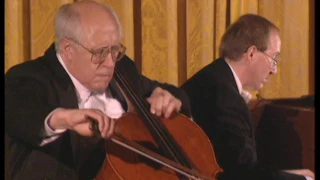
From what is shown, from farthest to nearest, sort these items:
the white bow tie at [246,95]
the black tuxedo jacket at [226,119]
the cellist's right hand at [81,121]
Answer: the white bow tie at [246,95]
the black tuxedo jacket at [226,119]
the cellist's right hand at [81,121]

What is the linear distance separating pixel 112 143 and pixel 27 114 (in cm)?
18

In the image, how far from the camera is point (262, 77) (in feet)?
5.01

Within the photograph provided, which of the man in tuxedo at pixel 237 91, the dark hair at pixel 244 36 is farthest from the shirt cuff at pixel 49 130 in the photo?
the dark hair at pixel 244 36

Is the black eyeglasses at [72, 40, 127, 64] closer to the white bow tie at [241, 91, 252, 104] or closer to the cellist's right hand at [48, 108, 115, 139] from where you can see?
the cellist's right hand at [48, 108, 115, 139]

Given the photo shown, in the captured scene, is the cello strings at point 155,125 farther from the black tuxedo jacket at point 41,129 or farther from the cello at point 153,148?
Result: the black tuxedo jacket at point 41,129

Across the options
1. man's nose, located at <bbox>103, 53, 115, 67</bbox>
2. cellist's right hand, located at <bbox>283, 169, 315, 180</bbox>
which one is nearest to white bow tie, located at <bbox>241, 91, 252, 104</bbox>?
cellist's right hand, located at <bbox>283, 169, 315, 180</bbox>

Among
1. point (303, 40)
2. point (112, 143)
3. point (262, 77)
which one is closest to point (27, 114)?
point (112, 143)

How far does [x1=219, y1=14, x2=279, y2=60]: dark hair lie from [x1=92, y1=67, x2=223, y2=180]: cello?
0.27 meters

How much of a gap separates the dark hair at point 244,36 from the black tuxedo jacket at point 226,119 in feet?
0.13

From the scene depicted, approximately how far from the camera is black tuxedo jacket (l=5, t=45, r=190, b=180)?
45.9 inches

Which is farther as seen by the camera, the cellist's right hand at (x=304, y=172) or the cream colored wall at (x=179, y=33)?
the cellist's right hand at (x=304, y=172)

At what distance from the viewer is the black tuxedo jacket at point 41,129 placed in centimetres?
117

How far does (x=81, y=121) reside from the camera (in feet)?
3.66

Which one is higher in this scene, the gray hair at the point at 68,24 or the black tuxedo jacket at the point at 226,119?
the gray hair at the point at 68,24
